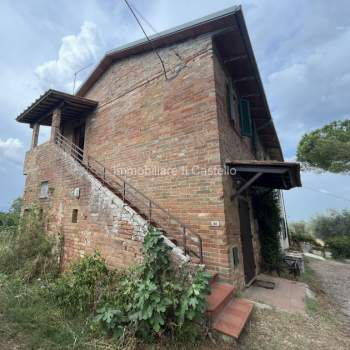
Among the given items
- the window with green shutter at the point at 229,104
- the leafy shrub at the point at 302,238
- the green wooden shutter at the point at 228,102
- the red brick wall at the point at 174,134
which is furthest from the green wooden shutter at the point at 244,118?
the leafy shrub at the point at 302,238

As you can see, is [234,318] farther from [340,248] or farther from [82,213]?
[340,248]

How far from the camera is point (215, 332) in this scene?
2875 millimetres

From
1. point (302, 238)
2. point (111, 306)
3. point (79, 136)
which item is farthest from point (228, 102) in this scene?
point (302, 238)

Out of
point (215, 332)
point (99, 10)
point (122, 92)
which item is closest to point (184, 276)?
point (215, 332)

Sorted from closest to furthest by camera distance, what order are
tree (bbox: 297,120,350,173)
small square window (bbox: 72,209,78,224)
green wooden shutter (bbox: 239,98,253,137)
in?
small square window (bbox: 72,209,78,224), green wooden shutter (bbox: 239,98,253,137), tree (bbox: 297,120,350,173)

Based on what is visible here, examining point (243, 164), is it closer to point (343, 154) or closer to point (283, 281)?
point (283, 281)

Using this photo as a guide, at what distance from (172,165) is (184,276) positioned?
8.79 feet

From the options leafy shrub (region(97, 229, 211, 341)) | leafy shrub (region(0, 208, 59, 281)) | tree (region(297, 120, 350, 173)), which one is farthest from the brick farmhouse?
tree (region(297, 120, 350, 173))

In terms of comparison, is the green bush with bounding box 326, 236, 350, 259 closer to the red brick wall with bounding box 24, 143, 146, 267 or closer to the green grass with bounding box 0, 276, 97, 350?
the red brick wall with bounding box 24, 143, 146, 267

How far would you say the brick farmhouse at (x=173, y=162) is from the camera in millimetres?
4285

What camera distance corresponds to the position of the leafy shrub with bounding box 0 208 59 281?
540cm

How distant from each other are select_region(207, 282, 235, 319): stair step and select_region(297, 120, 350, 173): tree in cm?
1217

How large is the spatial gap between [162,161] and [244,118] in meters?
3.21

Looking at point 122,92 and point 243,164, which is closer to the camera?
point 243,164
